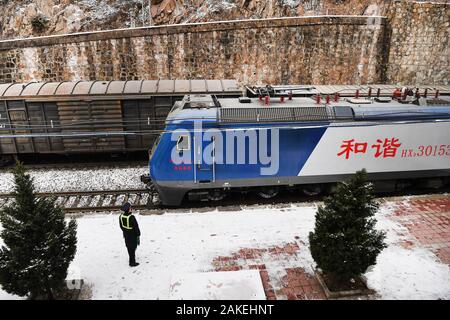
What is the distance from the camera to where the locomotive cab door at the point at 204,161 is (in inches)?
369

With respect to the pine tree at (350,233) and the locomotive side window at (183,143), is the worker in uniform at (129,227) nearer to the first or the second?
the locomotive side window at (183,143)

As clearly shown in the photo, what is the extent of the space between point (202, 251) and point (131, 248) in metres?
1.66

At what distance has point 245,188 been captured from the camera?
404 inches

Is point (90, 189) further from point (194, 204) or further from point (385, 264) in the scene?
point (385, 264)

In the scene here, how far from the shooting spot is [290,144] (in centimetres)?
972

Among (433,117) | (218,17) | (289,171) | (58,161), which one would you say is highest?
(218,17)

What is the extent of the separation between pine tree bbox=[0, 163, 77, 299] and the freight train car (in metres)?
7.00

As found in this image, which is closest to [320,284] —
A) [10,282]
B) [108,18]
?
[10,282]

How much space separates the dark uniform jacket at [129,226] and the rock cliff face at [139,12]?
60.4ft

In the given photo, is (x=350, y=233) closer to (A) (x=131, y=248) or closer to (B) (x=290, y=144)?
(B) (x=290, y=144)

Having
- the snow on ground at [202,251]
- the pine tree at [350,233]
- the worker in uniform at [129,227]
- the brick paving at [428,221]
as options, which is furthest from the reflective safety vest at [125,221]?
the brick paving at [428,221]

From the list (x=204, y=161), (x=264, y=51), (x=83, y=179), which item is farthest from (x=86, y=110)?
(x=264, y=51)

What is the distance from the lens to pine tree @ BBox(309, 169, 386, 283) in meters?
6.06
